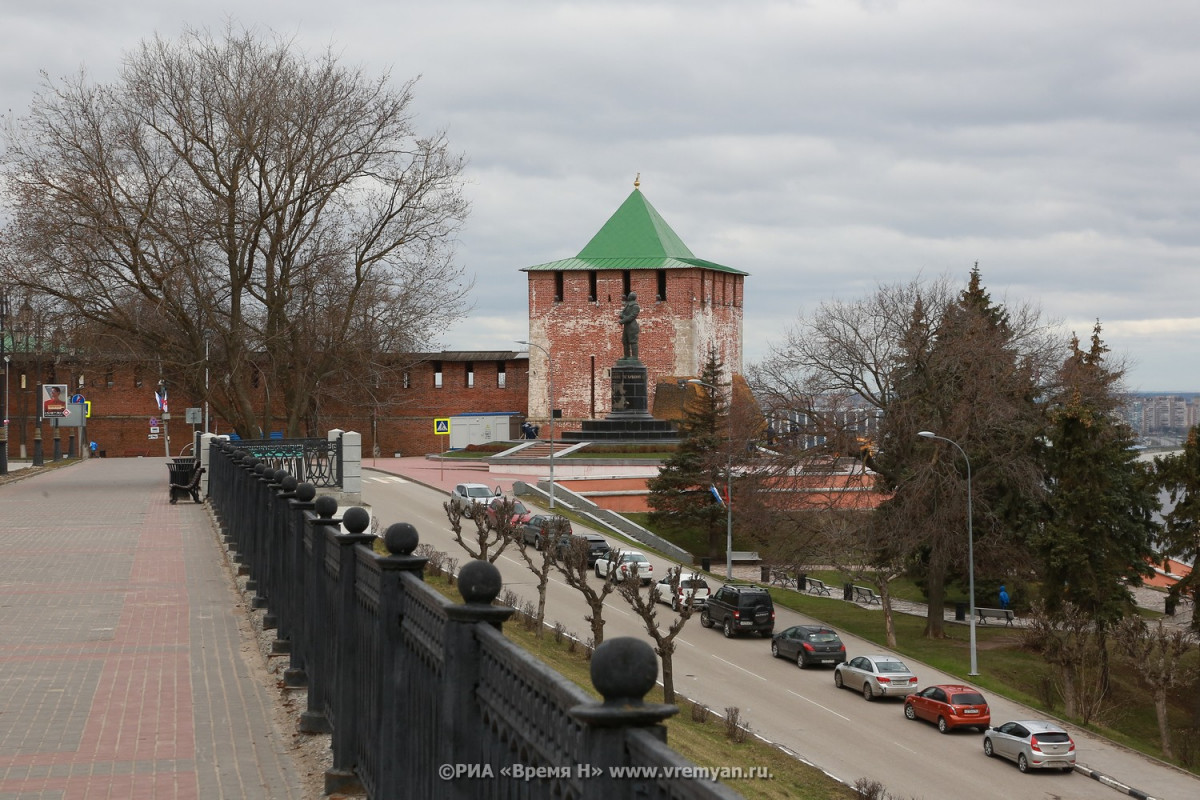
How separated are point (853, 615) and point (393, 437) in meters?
38.8

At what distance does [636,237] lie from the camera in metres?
75.3

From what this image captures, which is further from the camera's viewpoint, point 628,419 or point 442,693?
point 628,419

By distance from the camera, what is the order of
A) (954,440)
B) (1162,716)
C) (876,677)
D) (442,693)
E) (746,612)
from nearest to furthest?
1. (442,693)
2. (876,677)
3. (1162,716)
4. (746,612)
5. (954,440)

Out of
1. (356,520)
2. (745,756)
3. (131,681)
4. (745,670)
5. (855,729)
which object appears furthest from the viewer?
(745,670)

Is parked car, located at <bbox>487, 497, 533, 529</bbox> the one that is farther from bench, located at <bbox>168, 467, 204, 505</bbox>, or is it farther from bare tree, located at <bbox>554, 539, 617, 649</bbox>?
bench, located at <bbox>168, 467, 204, 505</bbox>

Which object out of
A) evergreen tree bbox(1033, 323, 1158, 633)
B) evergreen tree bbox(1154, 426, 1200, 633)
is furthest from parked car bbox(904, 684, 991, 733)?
evergreen tree bbox(1154, 426, 1200, 633)

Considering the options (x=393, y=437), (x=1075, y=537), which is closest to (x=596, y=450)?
(x=393, y=437)

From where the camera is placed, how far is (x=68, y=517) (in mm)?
23641

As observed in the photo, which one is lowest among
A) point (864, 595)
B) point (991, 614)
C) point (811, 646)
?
point (991, 614)

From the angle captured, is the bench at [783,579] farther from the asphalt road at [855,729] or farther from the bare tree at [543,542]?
the bare tree at [543,542]

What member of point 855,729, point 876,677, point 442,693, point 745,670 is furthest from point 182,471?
point 442,693

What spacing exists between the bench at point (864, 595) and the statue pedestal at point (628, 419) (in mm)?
19503

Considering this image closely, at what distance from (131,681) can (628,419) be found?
2045 inches

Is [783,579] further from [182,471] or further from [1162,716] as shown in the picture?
[182,471]
